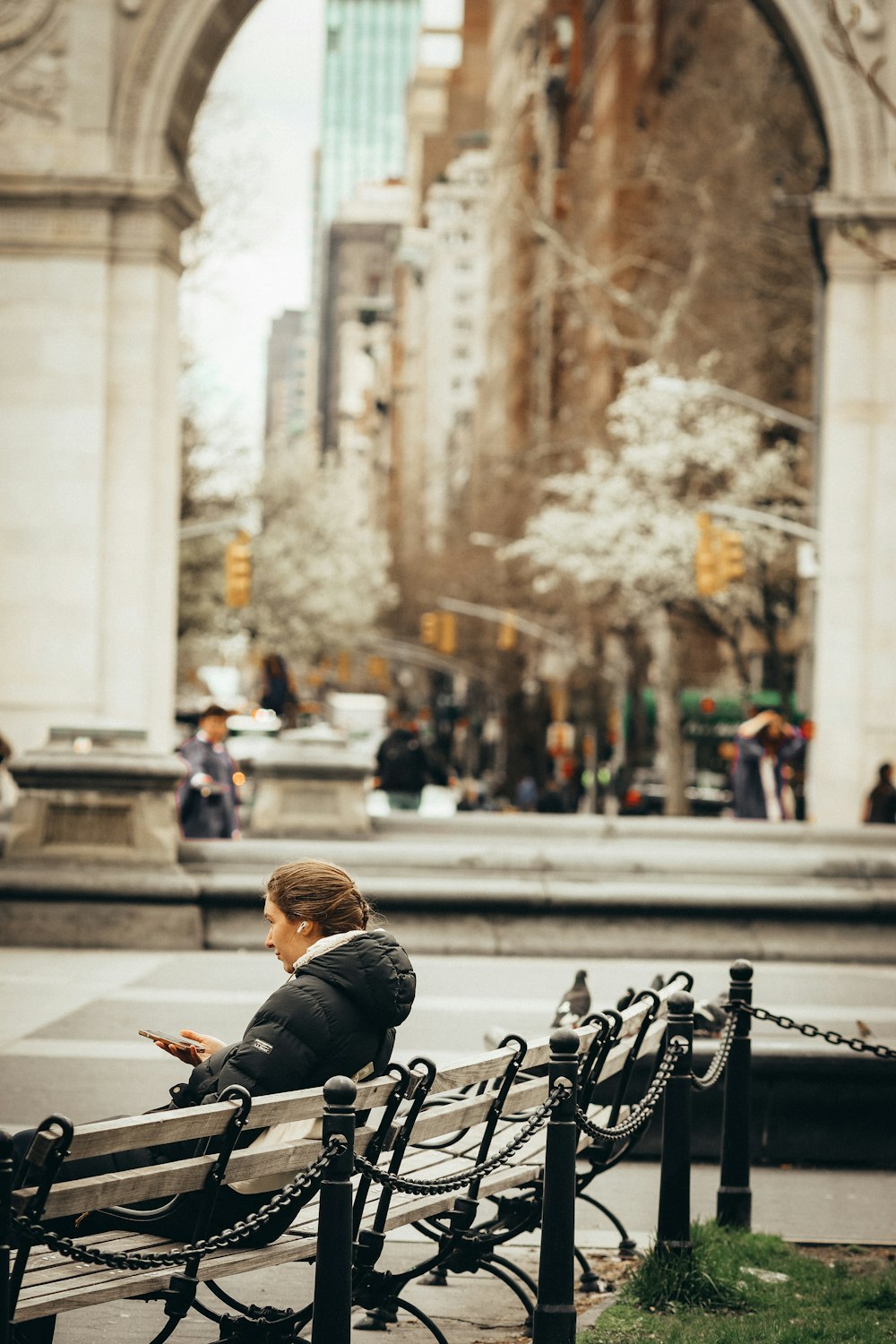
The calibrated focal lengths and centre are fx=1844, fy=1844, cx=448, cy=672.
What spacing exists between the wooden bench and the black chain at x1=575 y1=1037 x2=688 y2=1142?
0.55ft

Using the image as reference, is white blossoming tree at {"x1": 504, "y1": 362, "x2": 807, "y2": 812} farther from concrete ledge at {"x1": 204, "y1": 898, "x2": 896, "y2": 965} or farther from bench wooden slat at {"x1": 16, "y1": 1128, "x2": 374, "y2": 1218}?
bench wooden slat at {"x1": 16, "y1": 1128, "x2": 374, "y2": 1218}

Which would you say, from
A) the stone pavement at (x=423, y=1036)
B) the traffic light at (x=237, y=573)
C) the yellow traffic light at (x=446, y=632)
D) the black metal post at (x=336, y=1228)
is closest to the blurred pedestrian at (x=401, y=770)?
the stone pavement at (x=423, y=1036)

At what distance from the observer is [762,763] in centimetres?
1727

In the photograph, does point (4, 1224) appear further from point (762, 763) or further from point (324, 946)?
point (762, 763)

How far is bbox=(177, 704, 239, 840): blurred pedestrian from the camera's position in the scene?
1398 cm

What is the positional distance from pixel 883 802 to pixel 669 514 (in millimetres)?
21494

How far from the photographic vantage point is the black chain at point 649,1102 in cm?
569

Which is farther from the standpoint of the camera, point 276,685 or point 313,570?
point 313,570

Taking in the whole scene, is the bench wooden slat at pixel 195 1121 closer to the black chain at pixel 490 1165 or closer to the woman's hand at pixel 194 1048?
the black chain at pixel 490 1165

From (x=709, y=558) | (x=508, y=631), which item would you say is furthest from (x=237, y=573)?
(x=508, y=631)

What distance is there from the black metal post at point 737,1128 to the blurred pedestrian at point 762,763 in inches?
397

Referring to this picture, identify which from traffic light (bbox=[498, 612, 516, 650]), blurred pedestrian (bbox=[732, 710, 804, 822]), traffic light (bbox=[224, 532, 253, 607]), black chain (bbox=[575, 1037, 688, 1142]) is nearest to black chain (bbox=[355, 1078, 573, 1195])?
Result: black chain (bbox=[575, 1037, 688, 1142])

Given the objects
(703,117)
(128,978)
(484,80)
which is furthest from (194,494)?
(484,80)

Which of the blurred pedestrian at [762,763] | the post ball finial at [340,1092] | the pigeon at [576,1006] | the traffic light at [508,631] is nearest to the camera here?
the post ball finial at [340,1092]
